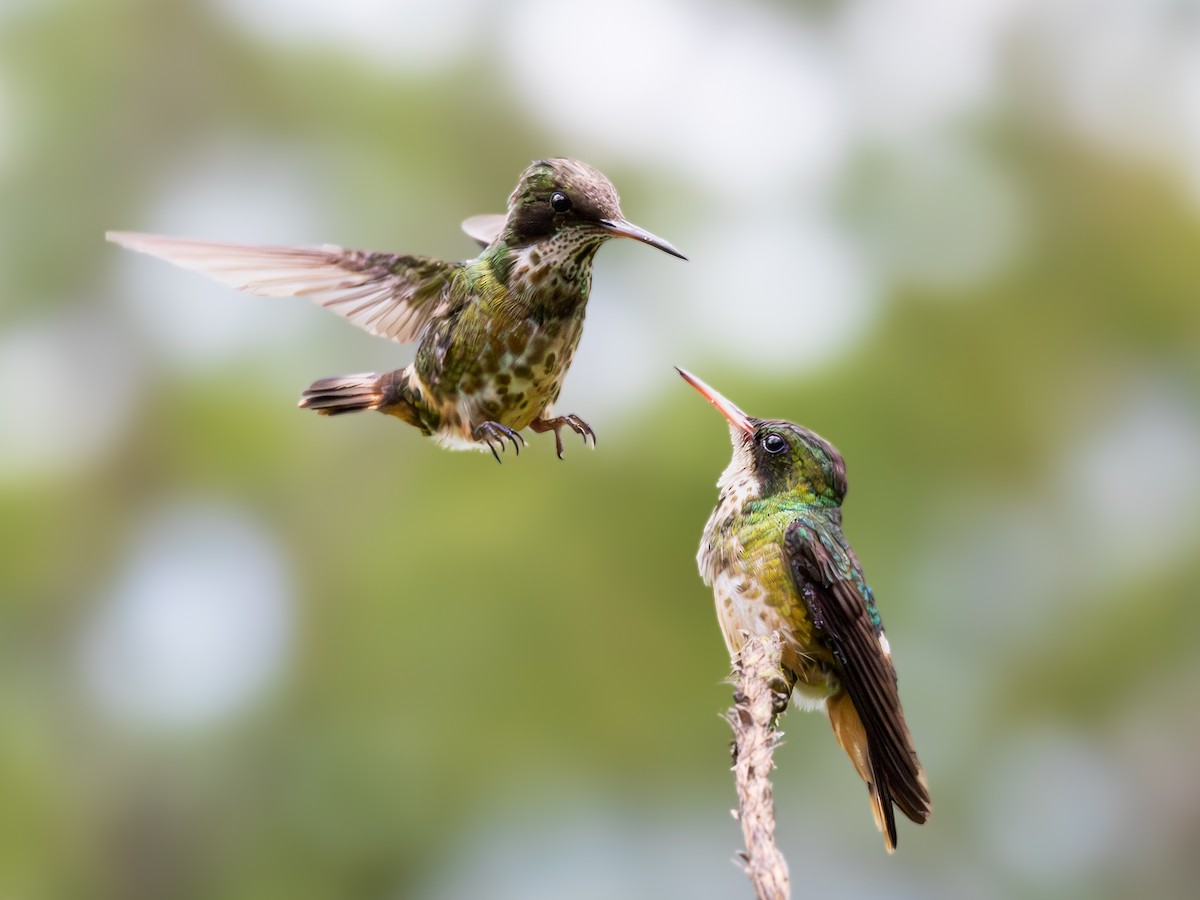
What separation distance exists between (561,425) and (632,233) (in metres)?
0.43

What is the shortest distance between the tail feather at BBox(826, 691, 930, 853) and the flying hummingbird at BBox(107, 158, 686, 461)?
78 cm

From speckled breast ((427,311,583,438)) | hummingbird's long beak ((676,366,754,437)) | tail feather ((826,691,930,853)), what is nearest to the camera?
speckled breast ((427,311,583,438))

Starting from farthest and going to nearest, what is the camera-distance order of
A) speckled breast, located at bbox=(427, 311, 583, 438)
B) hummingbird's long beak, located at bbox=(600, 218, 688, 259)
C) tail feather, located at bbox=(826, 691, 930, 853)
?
tail feather, located at bbox=(826, 691, 930, 853)
speckled breast, located at bbox=(427, 311, 583, 438)
hummingbird's long beak, located at bbox=(600, 218, 688, 259)

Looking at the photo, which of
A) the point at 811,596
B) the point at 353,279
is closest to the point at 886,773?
the point at 811,596

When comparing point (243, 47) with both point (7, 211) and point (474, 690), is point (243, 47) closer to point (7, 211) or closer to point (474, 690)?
point (7, 211)

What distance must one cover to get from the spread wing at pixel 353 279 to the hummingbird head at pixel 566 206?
0.83 feet

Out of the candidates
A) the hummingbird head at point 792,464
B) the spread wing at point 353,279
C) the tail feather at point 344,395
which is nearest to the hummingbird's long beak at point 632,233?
the spread wing at point 353,279

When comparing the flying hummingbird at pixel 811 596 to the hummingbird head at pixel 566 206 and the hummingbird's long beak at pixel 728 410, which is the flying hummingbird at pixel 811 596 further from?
the hummingbird head at pixel 566 206

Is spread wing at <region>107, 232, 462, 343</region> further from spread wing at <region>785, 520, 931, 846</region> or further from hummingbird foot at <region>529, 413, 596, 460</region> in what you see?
spread wing at <region>785, 520, 931, 846</region>

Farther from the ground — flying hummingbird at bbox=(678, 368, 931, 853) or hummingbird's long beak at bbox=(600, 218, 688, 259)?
hummingbird's long beak at bbox=(600, 218, 688, 259)

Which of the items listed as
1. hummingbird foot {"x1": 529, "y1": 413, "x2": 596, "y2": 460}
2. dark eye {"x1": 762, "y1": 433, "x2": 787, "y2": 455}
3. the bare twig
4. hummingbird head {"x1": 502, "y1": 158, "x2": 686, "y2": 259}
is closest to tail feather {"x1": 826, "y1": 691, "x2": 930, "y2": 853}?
the bare twig

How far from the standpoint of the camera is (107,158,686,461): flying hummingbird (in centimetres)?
169

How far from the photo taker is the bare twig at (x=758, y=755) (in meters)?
1.47

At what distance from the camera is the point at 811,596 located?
2.16 m
